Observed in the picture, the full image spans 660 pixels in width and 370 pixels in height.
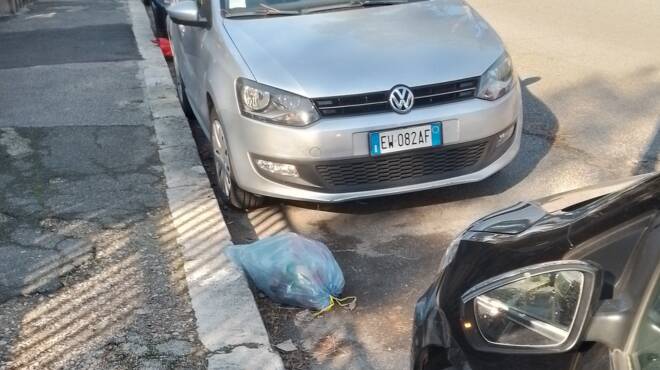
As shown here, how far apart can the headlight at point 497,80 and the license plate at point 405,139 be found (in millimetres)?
390

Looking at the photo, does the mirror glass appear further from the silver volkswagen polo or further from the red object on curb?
the red object on curb

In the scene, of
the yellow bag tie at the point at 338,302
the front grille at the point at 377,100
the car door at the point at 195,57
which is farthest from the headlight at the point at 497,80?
the car door at the point at 195,57

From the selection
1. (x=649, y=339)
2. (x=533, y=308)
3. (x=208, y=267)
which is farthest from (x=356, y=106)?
(x=649, y=339)

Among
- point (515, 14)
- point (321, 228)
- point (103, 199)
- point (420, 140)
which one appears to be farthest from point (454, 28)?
point (515, 14)

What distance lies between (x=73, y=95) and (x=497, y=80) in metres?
4.74

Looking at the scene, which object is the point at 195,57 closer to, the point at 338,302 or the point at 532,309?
the point at 338,302

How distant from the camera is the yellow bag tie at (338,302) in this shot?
4.16 meters

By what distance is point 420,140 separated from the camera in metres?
4.84

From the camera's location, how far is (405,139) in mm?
4809

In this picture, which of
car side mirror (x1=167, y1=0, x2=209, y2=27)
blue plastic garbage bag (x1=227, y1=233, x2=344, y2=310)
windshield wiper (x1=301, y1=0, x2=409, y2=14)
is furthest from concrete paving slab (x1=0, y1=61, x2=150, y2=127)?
blue plastic garbage bag (x1=227, y1=233, x2=344, y2=310)

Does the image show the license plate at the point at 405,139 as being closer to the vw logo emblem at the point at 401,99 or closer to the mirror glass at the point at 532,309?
the vw logo emblem at the point at 401,99

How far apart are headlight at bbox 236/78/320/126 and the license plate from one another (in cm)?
36

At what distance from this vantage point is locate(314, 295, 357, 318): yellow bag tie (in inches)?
164

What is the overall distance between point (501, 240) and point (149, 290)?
7.48ft
